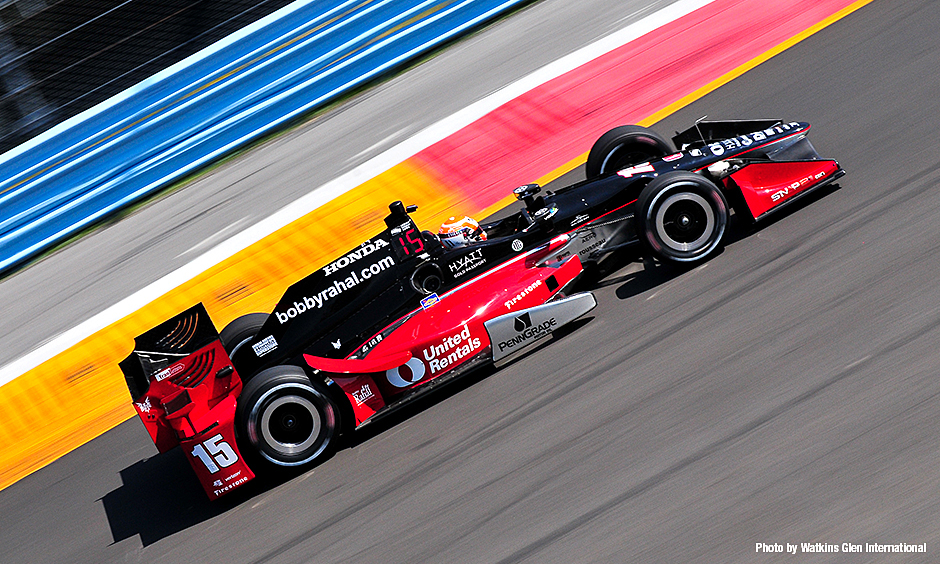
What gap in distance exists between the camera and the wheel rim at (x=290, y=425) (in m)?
5.59

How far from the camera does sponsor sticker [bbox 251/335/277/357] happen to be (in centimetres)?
600

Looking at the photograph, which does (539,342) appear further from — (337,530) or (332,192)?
(332,192)

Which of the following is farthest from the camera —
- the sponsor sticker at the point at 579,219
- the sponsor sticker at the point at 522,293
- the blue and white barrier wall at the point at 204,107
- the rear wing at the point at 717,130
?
the blue and white barrier wall at the point at 204,107

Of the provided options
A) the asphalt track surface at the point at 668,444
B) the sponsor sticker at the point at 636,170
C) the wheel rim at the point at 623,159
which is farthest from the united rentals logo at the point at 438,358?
the wheel rim at the point at 623,159

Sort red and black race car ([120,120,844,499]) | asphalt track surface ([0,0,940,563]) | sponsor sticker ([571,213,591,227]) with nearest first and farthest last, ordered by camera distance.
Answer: asphalt track surface ([0,0,940,563])
red and black race car ([120,120,844,499])
sponsor sticker ([571,213,591,227])

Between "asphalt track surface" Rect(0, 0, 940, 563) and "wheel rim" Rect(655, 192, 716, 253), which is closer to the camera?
"asphalt track surface" Rect(0, 0, 940, 563)

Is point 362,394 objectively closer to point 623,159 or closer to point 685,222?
point 685,222

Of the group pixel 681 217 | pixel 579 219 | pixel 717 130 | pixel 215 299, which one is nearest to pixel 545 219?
pixel 579 219

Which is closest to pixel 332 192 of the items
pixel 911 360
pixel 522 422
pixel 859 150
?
pixel 522 422

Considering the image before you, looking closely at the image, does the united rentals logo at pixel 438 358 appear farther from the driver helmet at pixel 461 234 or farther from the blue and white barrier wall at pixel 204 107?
the blue and white barrier wall at pixel 204 107

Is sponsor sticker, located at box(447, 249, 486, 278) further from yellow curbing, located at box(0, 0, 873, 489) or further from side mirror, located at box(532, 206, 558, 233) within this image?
yellow curbing, located at box(0, 0, 873, 489)

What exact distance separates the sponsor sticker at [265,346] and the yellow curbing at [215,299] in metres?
1.69

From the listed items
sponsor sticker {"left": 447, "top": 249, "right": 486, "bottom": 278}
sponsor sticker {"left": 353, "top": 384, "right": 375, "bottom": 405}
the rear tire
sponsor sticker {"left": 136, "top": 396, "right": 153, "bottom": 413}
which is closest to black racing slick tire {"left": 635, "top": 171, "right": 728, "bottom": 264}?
sponsor sticker {"left": 447, "top": 249, "right": 486, "bottom": 278}

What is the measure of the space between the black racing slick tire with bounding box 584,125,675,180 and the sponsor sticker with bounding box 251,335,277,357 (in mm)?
2719
